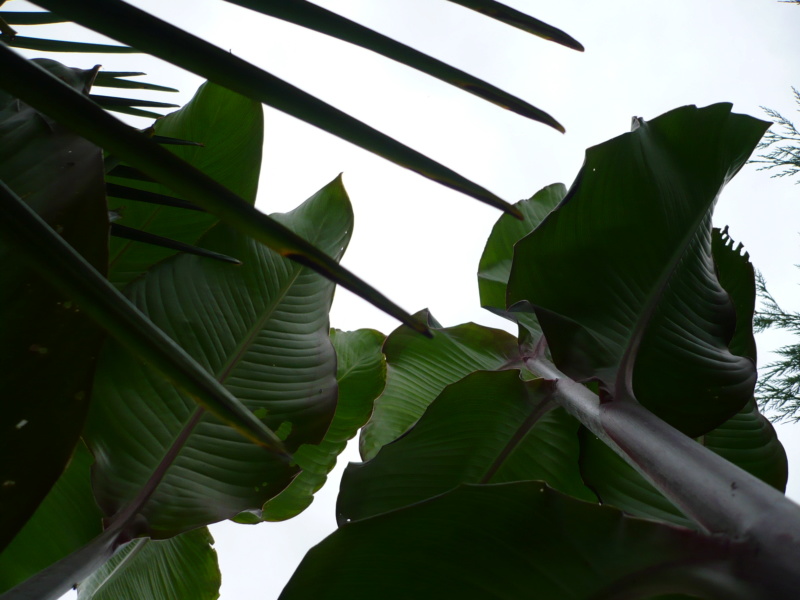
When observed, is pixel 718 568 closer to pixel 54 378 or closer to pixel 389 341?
pixel 54 378

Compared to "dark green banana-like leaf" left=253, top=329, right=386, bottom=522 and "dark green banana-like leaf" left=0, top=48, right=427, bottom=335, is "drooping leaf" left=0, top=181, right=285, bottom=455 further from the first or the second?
"dark green banana-like leaf" left=253, top=329, right=386, bottom=522

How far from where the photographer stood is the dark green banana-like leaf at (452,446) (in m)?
0.57

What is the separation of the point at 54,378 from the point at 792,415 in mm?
2511

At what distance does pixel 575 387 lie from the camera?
0.56 metres

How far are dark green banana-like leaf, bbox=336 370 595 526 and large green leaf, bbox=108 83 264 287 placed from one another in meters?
0.30

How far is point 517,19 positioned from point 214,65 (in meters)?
0.16

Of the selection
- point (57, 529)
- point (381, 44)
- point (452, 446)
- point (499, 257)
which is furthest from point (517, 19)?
point (499, 257)

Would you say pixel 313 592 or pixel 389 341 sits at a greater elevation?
pixel 389 341

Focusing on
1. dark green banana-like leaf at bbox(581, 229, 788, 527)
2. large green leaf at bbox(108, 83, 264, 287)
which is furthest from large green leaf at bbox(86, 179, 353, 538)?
dark green banana-like leaf at bbox(581, 229, 788, 527)

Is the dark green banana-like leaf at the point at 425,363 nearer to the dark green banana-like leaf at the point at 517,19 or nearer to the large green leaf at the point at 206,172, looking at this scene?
the large green leaf at the point at 206,172

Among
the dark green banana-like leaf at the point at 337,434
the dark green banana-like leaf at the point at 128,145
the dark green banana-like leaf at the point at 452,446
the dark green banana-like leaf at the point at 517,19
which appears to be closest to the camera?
the dark green banana-like leaf at the point at 128,145

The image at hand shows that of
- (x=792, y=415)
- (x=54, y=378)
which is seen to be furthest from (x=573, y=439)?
(x=792, y=415)

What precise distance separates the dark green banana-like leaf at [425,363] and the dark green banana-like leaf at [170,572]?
0.26 metres

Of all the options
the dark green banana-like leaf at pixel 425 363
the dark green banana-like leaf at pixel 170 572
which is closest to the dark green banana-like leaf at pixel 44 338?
the dark green banana-like leaf at pixel 170 572
